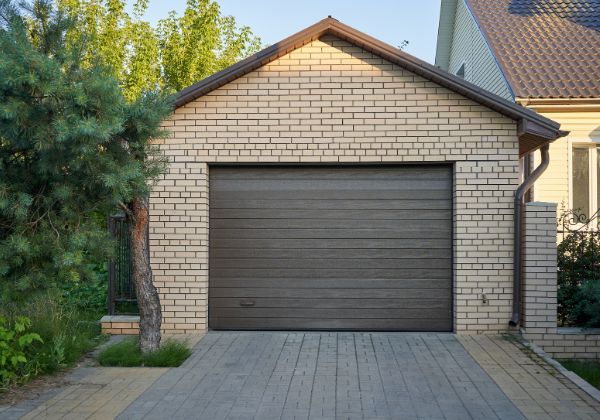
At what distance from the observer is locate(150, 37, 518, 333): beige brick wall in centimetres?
947

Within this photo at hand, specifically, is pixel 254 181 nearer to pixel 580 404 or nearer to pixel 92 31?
pixel 92 31

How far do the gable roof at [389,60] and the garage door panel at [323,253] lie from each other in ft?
6.77

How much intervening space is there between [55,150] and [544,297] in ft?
21.3

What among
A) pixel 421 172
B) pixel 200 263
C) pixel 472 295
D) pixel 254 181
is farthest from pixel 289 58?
pixel 472 295

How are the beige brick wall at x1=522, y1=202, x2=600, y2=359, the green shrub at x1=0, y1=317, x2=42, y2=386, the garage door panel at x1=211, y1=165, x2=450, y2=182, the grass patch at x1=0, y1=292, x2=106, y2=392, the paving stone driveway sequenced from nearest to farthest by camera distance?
1. the paving stone driveway
2. the green shrub at x1=0, y1=317, x2=42, y2=386
3. the grass patch at x1=0, y1=292, x2=106, y2=392
4. the beige brick wall at x1=522, y1=202, x2=600, y2=359
5. the garage door panel at x1=211, y1=165, x2=450, y2=182

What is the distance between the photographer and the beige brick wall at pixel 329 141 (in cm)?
947

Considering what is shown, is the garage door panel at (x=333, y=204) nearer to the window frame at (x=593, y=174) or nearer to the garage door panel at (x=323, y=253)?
the garage door panel at (x=323, y=253)

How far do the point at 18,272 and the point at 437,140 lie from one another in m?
5.82

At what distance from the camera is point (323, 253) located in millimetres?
9742

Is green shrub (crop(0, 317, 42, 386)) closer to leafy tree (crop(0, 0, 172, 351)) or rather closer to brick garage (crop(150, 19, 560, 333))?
leafy tree (crop(0, 0, 172, 351))

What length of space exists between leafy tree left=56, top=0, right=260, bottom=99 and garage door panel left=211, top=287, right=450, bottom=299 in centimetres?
1118

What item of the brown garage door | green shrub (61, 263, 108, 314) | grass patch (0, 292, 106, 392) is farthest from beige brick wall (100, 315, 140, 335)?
green shrub (61, 263, 108, 314)

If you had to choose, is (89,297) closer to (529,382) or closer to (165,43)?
(529,382)

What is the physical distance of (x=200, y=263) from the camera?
955 centimetres
